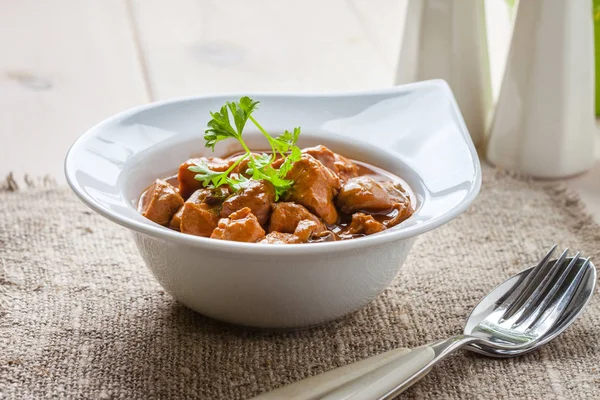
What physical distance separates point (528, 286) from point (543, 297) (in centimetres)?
4

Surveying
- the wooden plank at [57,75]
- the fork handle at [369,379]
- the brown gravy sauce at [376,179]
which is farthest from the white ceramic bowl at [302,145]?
the wooden plank at [57,75]

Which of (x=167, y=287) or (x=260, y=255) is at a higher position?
(x=260, y=255)

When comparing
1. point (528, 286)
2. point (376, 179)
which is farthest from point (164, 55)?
point (528, 286)

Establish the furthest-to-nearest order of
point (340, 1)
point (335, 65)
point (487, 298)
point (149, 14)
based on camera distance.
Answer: point (340, 1) → point (149, 14) → point (335, 65) → point (487, 298)

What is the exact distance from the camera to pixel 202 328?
5.19 feet

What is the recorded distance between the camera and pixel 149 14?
337 centimetres

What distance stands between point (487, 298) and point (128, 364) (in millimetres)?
692

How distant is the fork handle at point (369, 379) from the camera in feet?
4.33

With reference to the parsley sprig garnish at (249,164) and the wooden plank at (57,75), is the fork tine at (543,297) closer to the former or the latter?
the parsley sprig garnish at (249,164)

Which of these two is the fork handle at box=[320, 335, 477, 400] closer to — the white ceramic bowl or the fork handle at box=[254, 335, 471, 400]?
the fork handle at box=[254, 335, 471, 400]

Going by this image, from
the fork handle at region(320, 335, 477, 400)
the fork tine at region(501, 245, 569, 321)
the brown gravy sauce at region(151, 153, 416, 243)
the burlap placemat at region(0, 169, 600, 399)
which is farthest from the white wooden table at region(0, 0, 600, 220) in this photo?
the fork handle at region(320, 335, 477, 400)

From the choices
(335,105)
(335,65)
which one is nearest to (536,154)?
(335,105)

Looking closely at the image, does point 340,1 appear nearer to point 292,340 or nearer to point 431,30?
point 431,30

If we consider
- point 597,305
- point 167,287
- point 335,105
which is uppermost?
point 335,105
